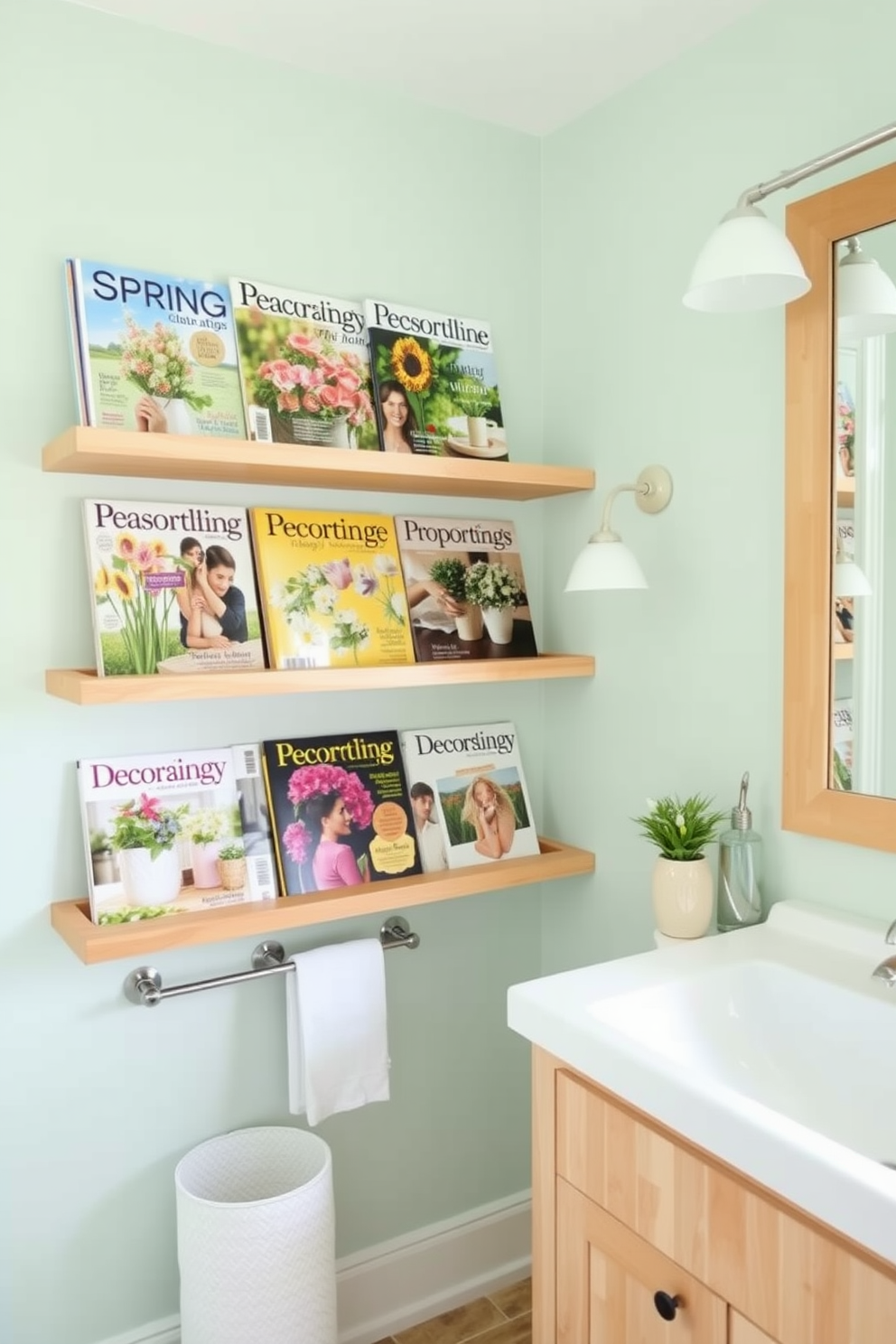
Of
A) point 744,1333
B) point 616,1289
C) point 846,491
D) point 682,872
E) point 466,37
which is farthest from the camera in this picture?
point 466,37

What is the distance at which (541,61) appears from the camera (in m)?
1.83

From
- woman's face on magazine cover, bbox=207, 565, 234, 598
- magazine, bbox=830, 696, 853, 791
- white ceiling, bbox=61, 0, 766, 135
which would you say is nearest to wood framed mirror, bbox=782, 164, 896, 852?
magazine, bbox=830, 696, 853, 791

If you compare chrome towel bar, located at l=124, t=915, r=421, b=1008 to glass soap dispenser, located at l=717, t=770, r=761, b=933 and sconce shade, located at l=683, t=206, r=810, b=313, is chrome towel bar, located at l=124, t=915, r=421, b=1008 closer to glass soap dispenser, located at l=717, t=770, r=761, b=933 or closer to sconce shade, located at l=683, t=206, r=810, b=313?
glass soap dispenser, located at l=717, t=770, r=761, b=933

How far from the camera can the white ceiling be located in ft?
5.41

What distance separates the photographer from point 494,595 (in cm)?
205

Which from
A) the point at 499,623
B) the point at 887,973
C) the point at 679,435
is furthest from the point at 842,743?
the point at 499,623

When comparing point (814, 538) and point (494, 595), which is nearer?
point (814, 538)

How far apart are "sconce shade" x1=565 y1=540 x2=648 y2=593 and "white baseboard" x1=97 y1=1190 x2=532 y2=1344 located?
4.44ft

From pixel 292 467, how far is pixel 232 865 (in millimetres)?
674

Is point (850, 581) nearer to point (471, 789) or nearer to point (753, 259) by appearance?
point (753, 259)

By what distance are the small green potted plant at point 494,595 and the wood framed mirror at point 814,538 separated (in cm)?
62

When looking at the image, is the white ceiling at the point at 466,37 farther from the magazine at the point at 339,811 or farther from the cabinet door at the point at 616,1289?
the cabinet door at the point at 616,1289

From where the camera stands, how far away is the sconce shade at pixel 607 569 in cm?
172

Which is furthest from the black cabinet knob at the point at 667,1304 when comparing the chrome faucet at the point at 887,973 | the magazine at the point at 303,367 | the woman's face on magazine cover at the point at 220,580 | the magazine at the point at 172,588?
the magazine at the point at 303,367
